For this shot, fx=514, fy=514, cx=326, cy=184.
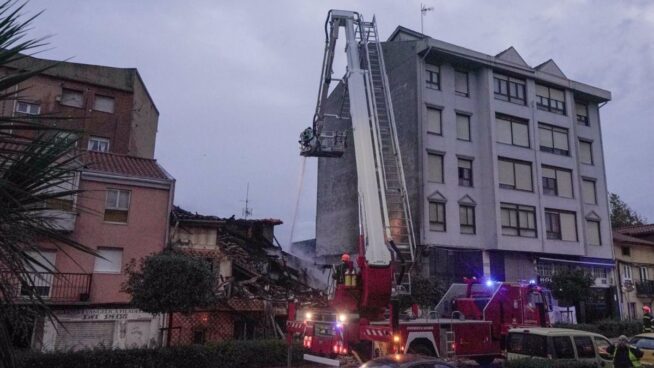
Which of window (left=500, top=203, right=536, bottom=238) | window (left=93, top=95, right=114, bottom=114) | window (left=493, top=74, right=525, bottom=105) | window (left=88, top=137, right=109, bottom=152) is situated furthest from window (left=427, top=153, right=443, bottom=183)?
window (left=93, top=95, right=114, bottom=114)

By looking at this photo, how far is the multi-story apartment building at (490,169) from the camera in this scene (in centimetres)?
3084

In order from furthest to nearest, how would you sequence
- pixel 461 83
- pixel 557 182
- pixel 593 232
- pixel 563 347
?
pixel 593 232 < pixel 557 182 < pixel 461 83 < pixel 563 347

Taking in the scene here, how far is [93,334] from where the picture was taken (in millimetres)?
20047

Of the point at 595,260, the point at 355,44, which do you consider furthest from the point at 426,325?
the point at 595,260

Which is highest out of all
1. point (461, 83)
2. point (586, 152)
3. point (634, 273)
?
point (461, 83)

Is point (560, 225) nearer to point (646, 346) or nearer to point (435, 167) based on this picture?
point (435, 167)

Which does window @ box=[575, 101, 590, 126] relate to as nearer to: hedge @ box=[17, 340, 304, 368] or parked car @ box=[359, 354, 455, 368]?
hedge @ box=[17, 340, 304, 368]

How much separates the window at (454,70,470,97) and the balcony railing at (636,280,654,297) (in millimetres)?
20058

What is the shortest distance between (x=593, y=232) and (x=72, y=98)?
3697 cm

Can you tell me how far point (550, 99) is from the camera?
36.8 meters

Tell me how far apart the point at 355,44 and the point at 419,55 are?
37.6ft

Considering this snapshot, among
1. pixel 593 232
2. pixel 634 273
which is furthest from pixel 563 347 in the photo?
pixel 634 273

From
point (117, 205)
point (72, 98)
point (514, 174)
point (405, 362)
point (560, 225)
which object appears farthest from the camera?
point (560, 225)

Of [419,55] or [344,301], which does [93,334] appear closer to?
[344,301]
